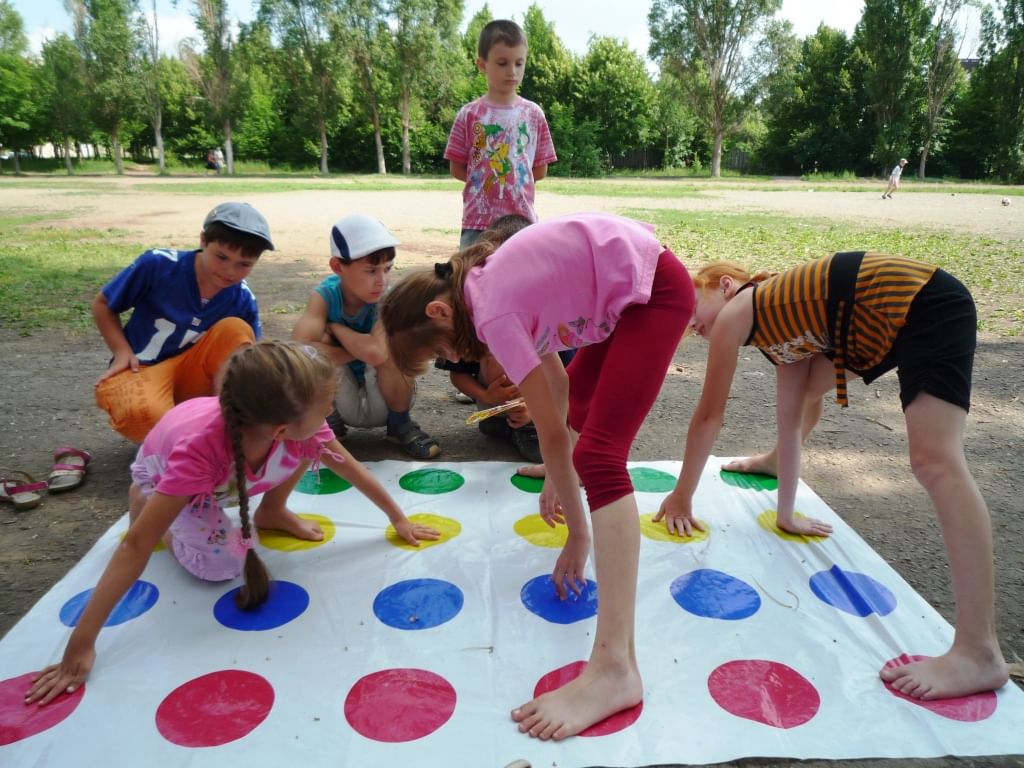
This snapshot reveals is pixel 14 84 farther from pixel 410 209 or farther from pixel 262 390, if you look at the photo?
pixel 262 390

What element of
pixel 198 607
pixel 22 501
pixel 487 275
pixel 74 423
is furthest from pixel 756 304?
pixel 74 423

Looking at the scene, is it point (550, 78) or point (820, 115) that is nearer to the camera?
point (820, 115)

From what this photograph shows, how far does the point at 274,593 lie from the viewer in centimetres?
189

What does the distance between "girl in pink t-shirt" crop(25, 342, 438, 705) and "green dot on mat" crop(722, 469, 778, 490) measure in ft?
4.17

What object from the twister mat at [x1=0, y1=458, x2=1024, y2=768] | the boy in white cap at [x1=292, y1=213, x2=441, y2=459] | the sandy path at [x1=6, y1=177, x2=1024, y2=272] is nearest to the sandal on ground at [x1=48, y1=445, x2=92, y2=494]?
the twister mat at [x1=0, y1=458, x2=1024, y2=768]

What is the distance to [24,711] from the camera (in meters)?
1.45

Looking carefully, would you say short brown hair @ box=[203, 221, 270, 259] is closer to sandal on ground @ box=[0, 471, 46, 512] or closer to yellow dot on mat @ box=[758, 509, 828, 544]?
sandal on ground @ box=[0, 471, 46, 512]

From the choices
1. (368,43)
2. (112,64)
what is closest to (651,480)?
(368,43)

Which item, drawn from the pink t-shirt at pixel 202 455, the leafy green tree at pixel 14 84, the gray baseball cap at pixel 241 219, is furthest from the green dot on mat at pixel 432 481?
the leafy green tree at pixel 14 84

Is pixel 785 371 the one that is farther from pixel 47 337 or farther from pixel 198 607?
pixel 47 337

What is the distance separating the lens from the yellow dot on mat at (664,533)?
2.19m

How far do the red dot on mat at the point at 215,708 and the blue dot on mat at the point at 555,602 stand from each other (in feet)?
2.21

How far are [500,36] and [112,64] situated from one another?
3446cm

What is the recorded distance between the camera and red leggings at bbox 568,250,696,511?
62.2 inches
